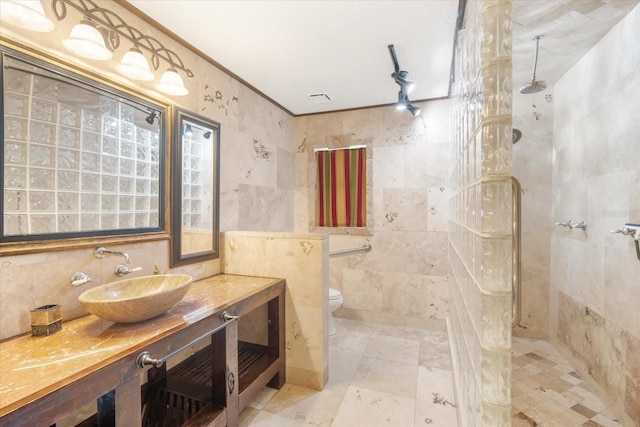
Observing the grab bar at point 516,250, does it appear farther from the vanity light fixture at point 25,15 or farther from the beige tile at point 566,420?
the vanity light fixture at point 25,15

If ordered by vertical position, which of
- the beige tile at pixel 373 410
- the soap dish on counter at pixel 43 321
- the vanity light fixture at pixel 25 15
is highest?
the vanity light fixture at pixel 25 15

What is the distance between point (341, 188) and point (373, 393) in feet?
6.62

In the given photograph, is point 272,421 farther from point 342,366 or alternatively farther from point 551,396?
point 551,396

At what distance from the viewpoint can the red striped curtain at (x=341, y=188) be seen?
3143mm

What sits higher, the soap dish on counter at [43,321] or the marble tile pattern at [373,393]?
the soap dish on counter at [43,321]

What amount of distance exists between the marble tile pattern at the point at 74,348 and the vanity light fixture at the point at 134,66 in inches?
49.9

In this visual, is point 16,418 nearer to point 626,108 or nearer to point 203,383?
point 203,383

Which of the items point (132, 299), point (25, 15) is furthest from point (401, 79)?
point (132, 299)

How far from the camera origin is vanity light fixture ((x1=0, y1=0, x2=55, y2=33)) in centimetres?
104

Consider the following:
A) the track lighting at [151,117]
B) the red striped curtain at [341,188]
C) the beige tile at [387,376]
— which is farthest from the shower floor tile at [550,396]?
the track lighting at [151,117]

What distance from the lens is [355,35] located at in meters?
1.85

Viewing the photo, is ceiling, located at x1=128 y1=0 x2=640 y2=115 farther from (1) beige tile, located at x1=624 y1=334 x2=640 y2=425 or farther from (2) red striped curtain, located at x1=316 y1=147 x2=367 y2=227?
(1) beige tile, located at x1=624 y1=334 x2=640 y2=425

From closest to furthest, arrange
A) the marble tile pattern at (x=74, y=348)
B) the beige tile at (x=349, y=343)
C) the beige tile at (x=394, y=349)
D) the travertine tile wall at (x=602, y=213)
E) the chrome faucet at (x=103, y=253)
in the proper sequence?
the marble tile pattern at (x=74, y=348) → the chrome faucet at (x=103, y=253) → the travertine tile wall at (x=602, y=213) → the beige tile at (x=394, y=349) → the beige tile at (x=349, y=343)

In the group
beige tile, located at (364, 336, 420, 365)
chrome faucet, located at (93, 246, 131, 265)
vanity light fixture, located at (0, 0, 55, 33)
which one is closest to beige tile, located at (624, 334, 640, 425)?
beige tile, located at (364, 336, 420, 365)
